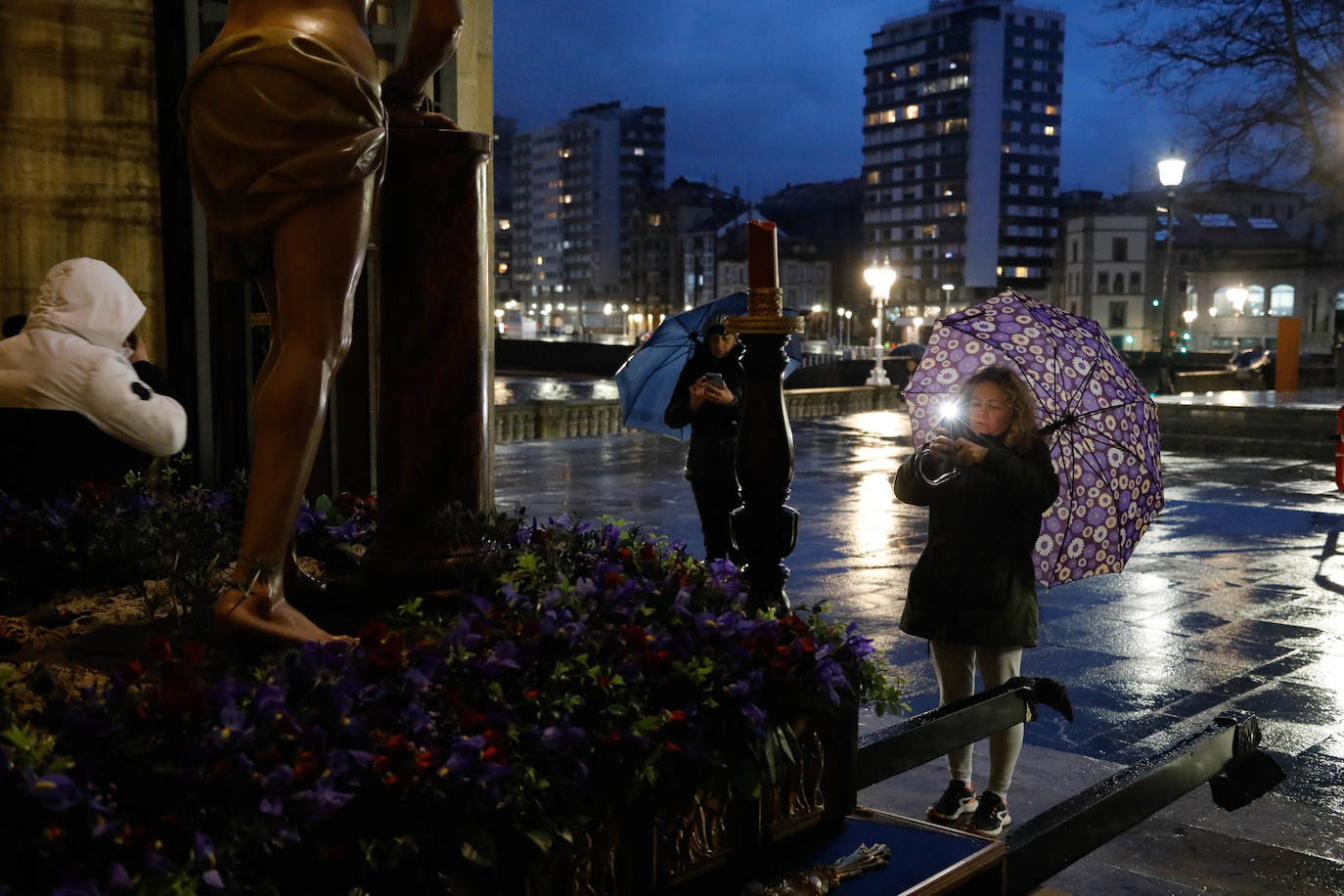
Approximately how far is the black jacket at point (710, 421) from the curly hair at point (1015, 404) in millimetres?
2394

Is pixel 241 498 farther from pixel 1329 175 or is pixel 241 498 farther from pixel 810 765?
pixel 1329 175

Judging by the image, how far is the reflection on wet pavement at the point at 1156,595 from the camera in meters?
6.03

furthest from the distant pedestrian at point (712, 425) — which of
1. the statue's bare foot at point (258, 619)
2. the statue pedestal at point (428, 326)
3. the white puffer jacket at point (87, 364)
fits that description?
the statue's bare foot at point (258, 619)

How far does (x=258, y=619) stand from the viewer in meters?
2.70

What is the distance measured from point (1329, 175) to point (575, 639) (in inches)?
1305

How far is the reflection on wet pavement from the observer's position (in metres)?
6.03

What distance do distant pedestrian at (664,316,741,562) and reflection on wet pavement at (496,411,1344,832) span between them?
883 millimetres

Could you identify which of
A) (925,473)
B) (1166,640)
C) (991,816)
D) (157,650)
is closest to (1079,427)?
(925,473)

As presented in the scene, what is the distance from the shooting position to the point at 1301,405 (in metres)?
22.1

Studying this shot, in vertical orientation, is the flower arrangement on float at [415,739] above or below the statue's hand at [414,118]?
below

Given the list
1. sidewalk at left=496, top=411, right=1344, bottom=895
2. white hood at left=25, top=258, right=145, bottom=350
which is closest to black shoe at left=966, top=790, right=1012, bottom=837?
sidewalk at left=496, top=411, right=1344, bottom=895

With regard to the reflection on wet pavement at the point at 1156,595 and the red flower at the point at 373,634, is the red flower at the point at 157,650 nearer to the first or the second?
the red flower at the point at 373,634

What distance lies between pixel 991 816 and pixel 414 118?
10.1ft

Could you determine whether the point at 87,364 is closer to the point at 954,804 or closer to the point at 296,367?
the point at 296,367
